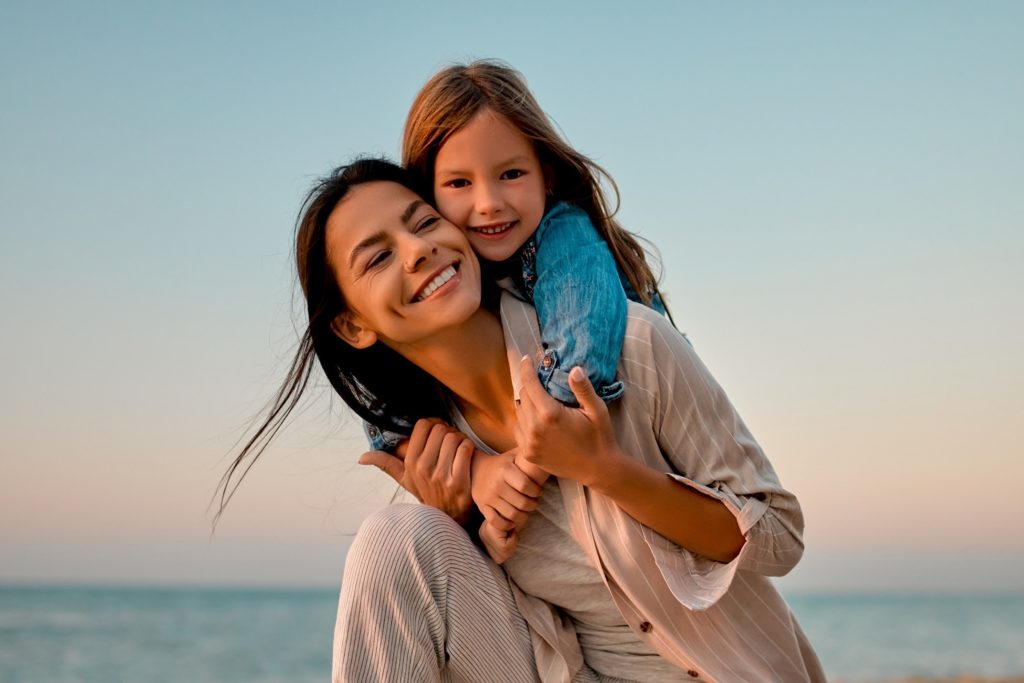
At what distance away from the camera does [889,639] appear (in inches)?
973

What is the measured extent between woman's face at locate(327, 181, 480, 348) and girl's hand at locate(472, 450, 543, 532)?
1.23ft

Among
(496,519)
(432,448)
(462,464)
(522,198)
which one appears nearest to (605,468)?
(496,519)

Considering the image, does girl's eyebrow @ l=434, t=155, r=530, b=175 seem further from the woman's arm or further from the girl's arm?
the woman's arm

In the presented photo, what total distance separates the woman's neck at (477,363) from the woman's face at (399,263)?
57 mm

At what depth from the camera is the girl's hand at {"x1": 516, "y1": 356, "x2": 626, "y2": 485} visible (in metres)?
2.19

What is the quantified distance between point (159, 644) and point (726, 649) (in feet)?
66.4

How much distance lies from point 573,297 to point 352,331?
68 centimetres

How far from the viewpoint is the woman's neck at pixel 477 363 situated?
102 inches

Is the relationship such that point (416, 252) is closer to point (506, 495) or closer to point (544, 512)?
point (506, 495)

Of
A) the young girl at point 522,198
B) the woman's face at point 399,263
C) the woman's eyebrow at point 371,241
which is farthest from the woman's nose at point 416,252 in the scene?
the young girl at point 522,198

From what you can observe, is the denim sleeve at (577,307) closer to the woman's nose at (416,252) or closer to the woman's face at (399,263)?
the woman's face at (399,263)

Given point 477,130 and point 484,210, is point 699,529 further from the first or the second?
point 477,130

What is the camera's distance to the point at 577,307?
2373mm

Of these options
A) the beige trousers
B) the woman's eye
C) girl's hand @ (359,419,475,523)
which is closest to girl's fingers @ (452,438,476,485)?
girl's hand @ (359,419,475,523)
